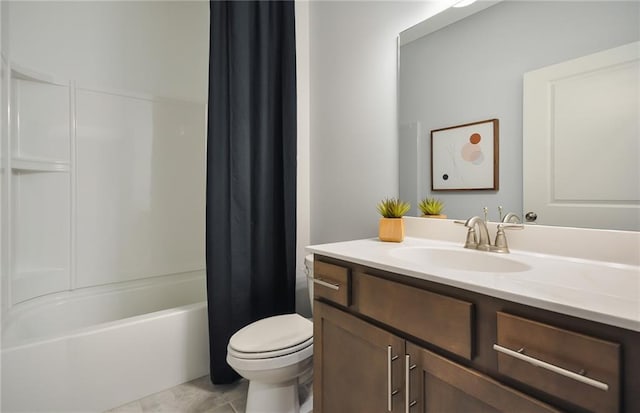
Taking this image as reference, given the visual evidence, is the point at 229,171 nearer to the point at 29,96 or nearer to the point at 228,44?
the point at 228,44

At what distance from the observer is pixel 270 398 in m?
1.33

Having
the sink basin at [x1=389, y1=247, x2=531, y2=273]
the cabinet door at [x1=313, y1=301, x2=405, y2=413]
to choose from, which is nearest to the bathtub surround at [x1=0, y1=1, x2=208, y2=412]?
the cabinet door at [x1=313, y1=301, x2=405, y2=413]

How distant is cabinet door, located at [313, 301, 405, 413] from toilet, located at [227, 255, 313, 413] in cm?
14

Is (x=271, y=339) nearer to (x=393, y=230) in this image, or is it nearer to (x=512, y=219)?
(x=393, y=230)

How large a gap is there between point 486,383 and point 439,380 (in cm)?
12

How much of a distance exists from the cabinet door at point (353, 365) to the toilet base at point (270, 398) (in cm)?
24

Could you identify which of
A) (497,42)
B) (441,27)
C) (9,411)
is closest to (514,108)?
(497,42)

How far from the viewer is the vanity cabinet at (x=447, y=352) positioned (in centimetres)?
54

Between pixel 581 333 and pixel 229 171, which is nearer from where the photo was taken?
pixel 581 333

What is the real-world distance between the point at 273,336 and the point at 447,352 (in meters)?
0.81

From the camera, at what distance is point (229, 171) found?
5.47 ft

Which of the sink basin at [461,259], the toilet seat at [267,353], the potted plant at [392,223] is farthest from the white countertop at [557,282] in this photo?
the toilet seat at [267,353]

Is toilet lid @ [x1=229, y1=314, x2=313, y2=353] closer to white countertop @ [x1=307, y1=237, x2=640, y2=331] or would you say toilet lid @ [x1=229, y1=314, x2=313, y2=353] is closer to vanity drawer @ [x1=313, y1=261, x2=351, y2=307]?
vanity drawer @ [x1=313, y1=261, x2=351, y2=307]

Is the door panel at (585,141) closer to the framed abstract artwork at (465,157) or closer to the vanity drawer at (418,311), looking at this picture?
the framed abstract artwork at (465,157)
